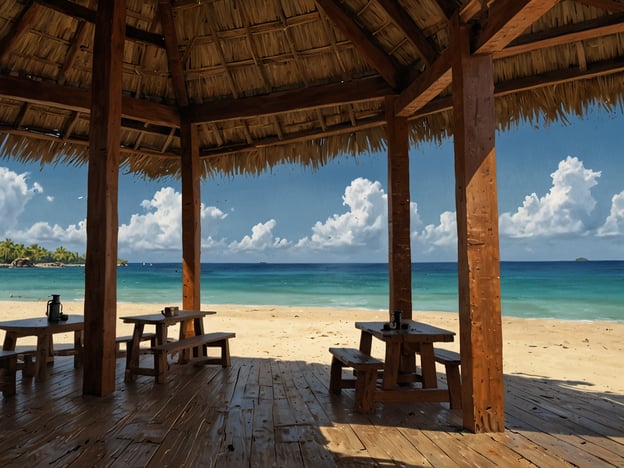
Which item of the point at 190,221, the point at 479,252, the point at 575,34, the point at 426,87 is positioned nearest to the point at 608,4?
the point at 575,34

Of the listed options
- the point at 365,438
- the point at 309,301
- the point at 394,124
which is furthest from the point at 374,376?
the point at 309,301

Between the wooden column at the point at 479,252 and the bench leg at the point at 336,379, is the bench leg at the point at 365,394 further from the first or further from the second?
the wooden column at the point at 479,252

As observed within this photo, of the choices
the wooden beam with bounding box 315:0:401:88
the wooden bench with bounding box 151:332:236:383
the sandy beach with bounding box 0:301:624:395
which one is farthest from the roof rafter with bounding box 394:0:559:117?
the wooden bench with bounding box 151:332:236:383

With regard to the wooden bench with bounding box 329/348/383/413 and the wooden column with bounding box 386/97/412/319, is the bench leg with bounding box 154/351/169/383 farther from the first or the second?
the wooden column with bounding box 386/97/412/319

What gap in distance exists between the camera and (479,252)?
8.89 feet

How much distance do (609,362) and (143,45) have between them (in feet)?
20.3

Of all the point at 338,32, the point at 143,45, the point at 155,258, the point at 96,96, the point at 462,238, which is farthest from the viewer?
the point at 155,258

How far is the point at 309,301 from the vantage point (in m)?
23.0

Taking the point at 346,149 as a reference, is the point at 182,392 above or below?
below

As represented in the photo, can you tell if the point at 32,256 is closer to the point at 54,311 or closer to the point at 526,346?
the point at 54,311

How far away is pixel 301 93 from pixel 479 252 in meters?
2.80

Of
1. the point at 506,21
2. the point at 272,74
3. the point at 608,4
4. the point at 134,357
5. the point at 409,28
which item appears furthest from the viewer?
the point at 272,74

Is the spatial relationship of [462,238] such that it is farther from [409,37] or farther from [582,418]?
[409,37]

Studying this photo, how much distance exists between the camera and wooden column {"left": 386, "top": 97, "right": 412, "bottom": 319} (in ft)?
13.3
